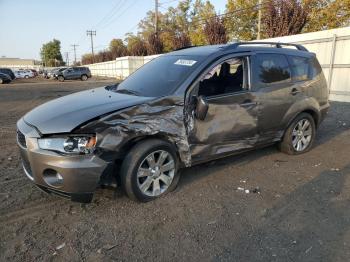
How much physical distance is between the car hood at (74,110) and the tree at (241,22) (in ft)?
119

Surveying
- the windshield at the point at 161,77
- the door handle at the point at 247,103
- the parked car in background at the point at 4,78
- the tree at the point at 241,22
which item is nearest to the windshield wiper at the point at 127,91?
the windshield at the point at 161,77

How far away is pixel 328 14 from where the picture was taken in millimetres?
28156

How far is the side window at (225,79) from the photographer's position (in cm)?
411

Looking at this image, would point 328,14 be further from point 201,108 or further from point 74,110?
point 74,110

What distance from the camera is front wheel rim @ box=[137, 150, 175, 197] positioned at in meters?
3.57

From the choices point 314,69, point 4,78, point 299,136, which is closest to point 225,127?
point 299,136

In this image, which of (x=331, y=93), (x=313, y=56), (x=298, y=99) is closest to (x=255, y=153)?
(x=298, y=99)

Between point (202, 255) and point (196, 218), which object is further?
point (196, 218)

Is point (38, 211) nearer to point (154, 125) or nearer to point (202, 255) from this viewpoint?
point (154, 125)

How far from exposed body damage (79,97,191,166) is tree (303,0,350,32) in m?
27.8

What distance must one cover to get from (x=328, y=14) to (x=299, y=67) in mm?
27562

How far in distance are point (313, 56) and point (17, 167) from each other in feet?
17.4

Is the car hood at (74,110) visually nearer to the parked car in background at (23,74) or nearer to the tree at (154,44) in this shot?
the tree at (154,44)

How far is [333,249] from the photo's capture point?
111 inches
